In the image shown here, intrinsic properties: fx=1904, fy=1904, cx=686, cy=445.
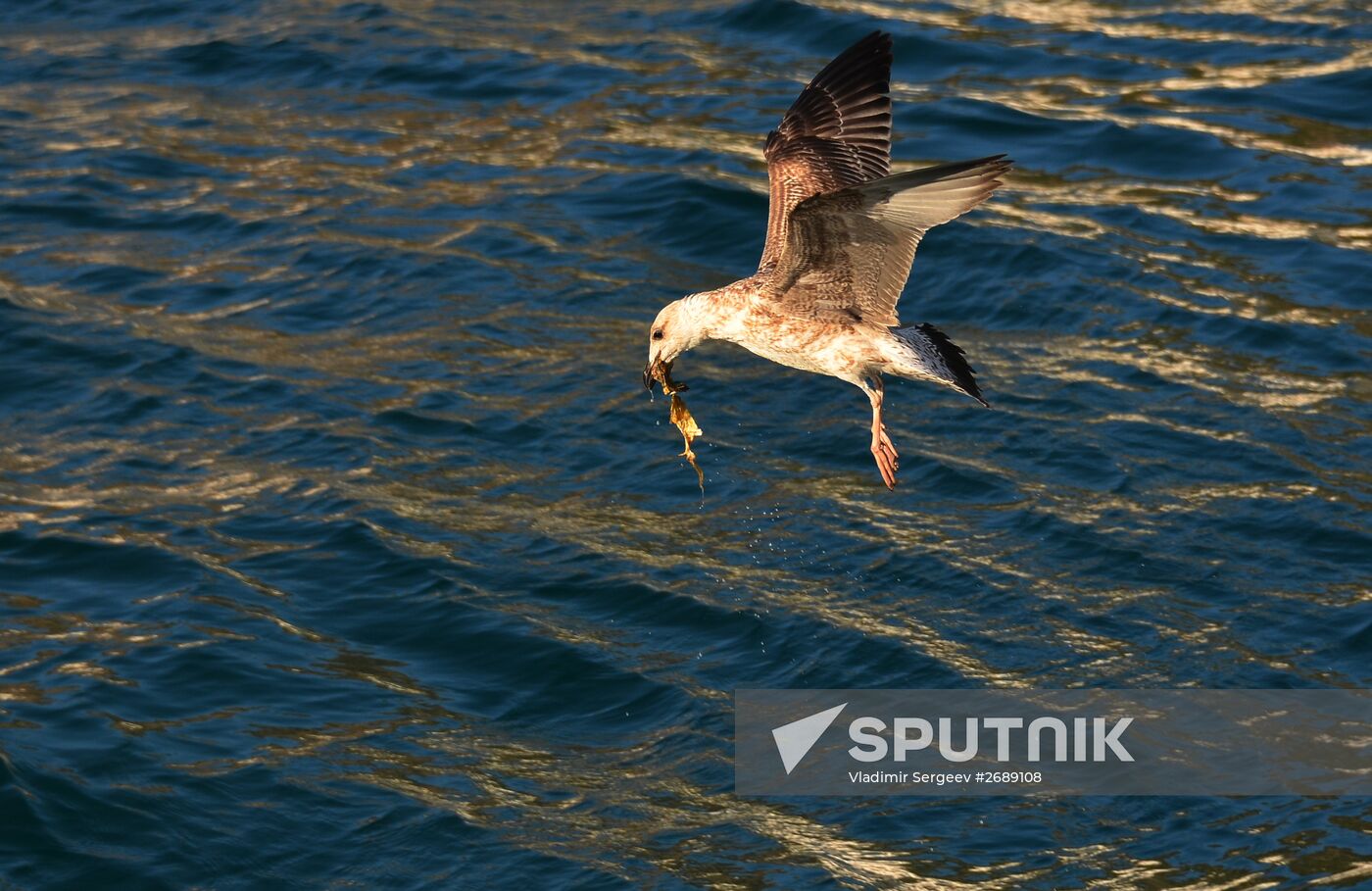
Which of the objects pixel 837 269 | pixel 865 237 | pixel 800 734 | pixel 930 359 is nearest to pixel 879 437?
pixel 930 359

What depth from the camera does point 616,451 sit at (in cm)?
1112

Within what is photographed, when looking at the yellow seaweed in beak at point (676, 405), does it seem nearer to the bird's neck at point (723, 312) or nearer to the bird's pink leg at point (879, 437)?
the bird's neck at point (723, 312)

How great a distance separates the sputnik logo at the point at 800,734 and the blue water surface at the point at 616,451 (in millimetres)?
238

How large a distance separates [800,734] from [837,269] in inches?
96.4

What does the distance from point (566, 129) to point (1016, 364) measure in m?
4.83

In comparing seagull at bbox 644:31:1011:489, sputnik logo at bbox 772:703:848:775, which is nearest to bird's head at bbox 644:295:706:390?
seagull at bbox 644:31:1011:489

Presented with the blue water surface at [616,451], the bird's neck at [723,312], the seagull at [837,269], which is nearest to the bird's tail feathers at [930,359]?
the seagull at [837,269]

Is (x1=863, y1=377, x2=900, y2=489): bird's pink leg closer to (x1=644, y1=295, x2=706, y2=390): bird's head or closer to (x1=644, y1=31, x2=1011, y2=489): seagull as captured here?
(x1=644, y1=31, x2=1011, y2=489): seagull

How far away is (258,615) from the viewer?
31.9ft

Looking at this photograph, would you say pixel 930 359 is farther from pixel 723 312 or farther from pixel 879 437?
pixel 723 312

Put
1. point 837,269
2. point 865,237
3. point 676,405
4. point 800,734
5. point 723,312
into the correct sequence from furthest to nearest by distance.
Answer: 1. point 800,734
2. point 676,405
3. point 723,312
4. point 837,269
5. point 865,237

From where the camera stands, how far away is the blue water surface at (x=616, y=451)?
325 inches

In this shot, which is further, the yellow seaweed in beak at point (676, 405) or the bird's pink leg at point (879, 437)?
the yellow seaweed in beak at point (676, 405)

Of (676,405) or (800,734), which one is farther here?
(800,734)
